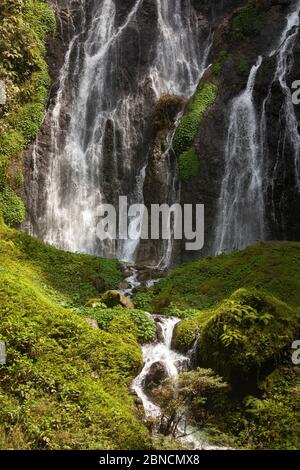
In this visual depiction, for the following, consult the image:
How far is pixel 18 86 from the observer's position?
969 inches

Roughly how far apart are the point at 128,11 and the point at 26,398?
2551 cm

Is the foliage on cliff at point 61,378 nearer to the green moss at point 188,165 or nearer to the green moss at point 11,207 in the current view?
the green moss at point 11,207

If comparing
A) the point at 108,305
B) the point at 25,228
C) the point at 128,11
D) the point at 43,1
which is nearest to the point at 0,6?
the point at 43,1

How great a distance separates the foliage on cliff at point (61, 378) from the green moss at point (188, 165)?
11.1m

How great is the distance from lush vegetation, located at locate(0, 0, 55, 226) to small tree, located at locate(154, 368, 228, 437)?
548 inches

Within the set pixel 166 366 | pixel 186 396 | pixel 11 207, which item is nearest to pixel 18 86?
pixel 11 207

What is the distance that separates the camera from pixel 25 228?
21.8 m

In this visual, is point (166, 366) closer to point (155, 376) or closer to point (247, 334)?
point (155, 376)

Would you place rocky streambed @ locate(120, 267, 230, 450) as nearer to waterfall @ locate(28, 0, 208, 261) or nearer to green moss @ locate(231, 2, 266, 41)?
waterfall @ locate(28, 0, 208, 261)

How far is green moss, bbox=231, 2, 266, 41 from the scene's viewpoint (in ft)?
83.6

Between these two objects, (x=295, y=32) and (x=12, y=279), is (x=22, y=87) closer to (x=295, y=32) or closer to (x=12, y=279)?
(x=295, y=32)

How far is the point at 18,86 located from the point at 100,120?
435 cm

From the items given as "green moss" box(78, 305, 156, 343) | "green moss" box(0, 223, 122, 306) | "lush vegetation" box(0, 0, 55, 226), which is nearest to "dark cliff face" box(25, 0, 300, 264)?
"lush vegetation" box(0, 0, 55, 226)

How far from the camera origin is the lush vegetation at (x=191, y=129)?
2212 cm
